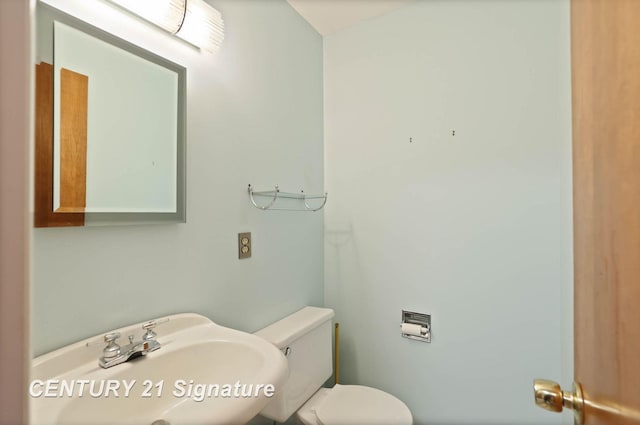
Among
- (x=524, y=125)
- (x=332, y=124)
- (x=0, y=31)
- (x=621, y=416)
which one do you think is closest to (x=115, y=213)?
(x=0, y=31)

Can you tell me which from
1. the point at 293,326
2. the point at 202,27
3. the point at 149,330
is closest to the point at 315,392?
the point at 293,326

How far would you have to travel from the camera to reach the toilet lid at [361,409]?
131 cm

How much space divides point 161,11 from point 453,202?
146cm

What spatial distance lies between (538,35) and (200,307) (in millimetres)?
1879

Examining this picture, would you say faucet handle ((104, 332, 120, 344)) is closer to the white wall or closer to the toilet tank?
the toilet tank

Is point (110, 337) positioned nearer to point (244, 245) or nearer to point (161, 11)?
point (244, 245)

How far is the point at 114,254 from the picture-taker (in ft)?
2.80

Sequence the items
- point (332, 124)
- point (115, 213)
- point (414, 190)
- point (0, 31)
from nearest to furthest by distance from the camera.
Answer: point (0, 31) → point (115, 213) → point (414, 190) → point (332, 124)

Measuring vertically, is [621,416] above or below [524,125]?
below

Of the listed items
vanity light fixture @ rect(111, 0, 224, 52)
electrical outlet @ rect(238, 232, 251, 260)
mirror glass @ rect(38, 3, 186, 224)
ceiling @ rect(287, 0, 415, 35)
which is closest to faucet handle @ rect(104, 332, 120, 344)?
mirror glass @ rect(38, 3, 186, 224)

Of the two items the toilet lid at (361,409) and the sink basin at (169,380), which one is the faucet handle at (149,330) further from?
the toilet lid at (361,409)

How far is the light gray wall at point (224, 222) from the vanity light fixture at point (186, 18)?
43mm

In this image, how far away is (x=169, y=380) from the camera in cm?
86

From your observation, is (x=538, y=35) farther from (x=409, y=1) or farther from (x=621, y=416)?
(x=621, y=416)
